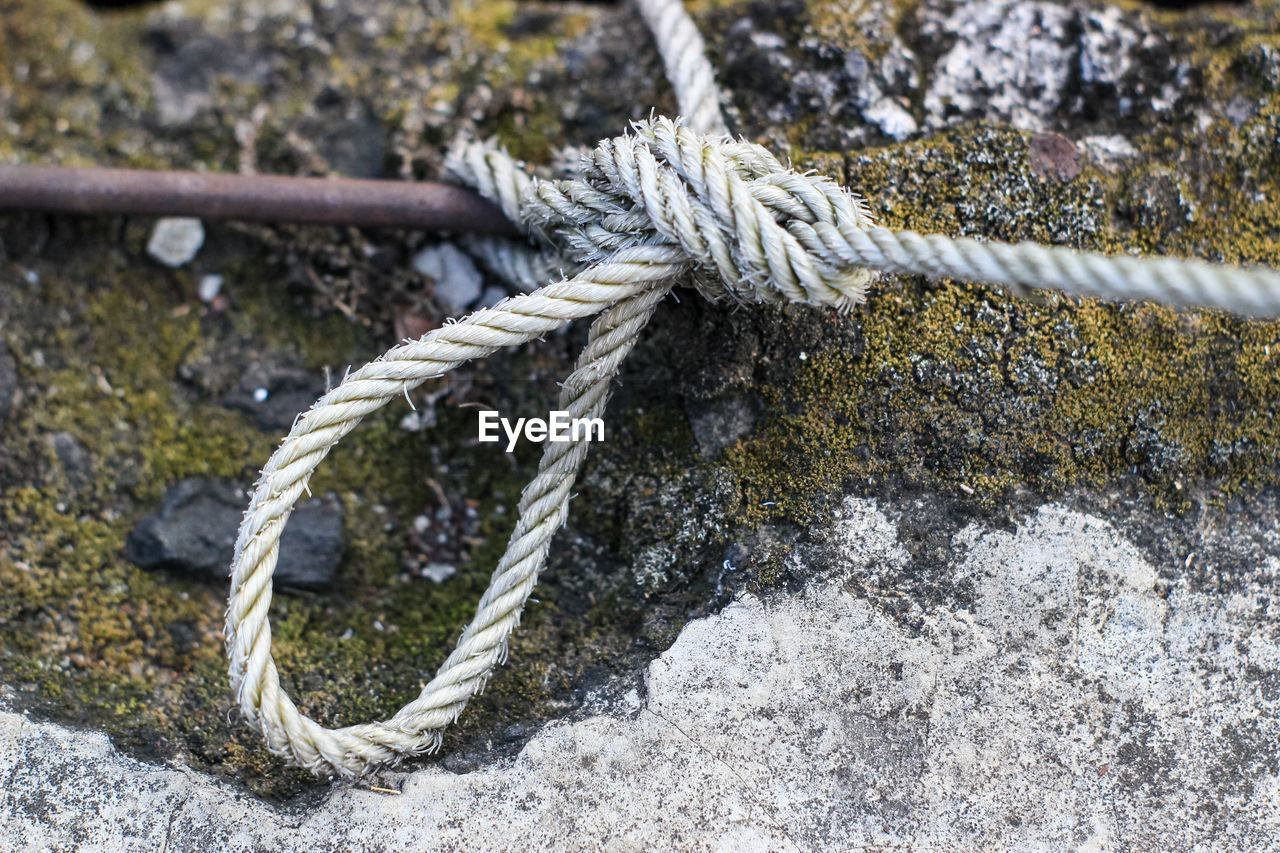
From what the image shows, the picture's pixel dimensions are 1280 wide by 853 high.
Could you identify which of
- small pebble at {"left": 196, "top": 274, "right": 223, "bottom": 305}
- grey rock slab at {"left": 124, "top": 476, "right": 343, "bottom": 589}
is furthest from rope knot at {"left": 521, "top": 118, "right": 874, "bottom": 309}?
small pebble at {"left": 196, "top": 274, "right": 223, "bottom": 305}

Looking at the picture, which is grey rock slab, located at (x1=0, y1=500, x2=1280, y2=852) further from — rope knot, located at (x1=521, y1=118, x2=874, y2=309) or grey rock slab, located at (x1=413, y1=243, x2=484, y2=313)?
grey rock slab, located at (x1=413, y1=243, x2=484, y2=313)

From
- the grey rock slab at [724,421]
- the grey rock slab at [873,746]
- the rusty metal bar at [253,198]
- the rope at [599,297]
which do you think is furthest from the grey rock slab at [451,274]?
the grey rock slab at [873,746]

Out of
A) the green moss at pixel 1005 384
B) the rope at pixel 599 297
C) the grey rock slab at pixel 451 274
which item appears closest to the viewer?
the rope at pixel 599 297

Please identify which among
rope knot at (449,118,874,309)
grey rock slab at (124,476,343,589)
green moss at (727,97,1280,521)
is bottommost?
grey rock slab at (124,476,343,589)

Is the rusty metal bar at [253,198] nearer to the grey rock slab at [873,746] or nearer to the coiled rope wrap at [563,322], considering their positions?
the coiled rope wrap at [563,322]

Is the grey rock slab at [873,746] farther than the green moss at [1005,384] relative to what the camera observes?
No

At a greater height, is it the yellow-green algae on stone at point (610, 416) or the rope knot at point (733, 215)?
the rope knot at point (733, 215)
